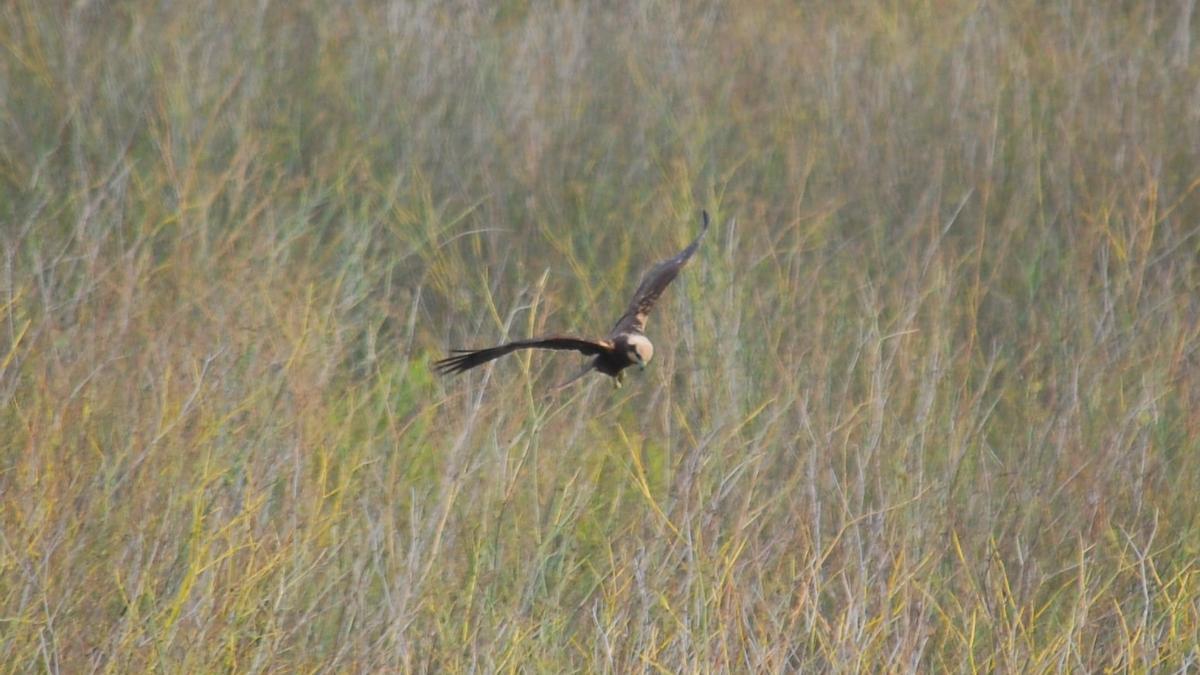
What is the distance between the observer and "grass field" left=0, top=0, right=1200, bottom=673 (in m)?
3.24

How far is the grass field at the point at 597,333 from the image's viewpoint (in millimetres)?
3242

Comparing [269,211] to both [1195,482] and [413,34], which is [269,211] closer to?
[413,34]

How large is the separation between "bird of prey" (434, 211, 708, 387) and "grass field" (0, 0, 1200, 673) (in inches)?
7.2

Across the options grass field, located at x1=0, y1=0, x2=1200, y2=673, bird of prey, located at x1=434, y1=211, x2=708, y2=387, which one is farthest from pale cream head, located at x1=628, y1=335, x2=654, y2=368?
grass field, located at x1=0, y1=0, x2=1200, y2=673

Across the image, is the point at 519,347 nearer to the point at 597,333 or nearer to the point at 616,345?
the point at 616,345

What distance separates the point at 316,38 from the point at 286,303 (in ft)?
7.21

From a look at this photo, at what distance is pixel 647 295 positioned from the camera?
137 inches

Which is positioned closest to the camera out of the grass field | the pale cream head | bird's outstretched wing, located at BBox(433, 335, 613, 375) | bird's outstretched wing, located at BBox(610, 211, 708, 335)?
bird's outstretched wing, located at BBox(433, 335, 613, 375)

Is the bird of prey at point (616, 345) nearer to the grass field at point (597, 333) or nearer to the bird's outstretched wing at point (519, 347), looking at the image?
the bird's outstretched wing at point (519, 347)

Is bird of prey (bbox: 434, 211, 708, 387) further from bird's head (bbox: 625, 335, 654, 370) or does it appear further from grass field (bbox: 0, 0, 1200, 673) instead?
grass field (bbox: 0, 0, 1200, 673)

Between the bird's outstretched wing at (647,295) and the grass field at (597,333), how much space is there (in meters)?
0.19

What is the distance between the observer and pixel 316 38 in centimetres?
635

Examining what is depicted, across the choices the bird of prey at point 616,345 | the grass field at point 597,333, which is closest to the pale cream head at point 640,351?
the bird of prey at point 616,345

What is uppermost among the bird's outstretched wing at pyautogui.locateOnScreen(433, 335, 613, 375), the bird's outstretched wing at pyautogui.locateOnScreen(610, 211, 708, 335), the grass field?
the bird's outstretched wing at pyautogui.locateOnScreen(433, 335, 613, 375)
